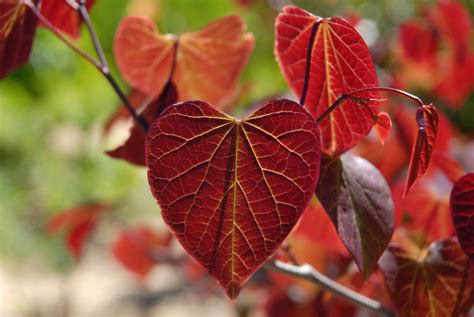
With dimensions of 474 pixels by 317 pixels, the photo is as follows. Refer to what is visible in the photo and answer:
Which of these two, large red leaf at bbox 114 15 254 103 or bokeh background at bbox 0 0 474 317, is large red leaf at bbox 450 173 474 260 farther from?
bokeh background at bbox 0 0 474 317

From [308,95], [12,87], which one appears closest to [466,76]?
[308,95]

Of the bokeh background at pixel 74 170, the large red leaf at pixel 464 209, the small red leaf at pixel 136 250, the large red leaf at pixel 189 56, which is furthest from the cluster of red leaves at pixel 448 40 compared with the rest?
the bokeh background at pixel 74 170

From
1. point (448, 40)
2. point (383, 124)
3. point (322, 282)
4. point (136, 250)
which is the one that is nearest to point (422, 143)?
point (383, 124)

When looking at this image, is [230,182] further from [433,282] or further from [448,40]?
[448,40]

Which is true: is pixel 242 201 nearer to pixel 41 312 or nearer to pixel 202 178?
pixel 202 178

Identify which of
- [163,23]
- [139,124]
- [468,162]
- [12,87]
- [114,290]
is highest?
[139,124]

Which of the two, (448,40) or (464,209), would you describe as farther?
(448,40)

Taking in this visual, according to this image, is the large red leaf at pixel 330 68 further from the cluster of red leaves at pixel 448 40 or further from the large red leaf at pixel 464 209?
the cluster of red leaves at pixel 448 40
